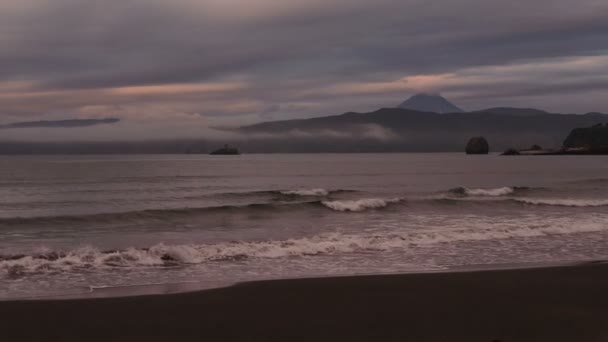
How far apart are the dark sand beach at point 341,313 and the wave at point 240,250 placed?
3.79 m

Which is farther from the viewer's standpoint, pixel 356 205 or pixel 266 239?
pixel 356 205

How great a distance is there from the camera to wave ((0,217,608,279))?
40.8ft

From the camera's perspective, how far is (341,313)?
307 inches

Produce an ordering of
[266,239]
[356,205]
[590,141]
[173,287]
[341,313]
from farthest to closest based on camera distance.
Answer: [590,141] < [356,205] < [266,239] < [173,287] < [341,313]

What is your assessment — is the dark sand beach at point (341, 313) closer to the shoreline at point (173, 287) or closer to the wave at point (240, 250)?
the shoreline at point (173, 287)

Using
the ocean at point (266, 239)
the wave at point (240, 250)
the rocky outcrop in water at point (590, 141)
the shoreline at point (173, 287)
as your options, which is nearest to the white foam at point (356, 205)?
the ocean at point (266, 239)

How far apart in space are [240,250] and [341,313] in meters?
A: 6.92

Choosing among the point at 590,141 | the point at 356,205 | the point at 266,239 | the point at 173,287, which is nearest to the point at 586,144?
the point at 590,141

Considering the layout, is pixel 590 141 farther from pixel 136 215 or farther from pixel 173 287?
pixel 173 287

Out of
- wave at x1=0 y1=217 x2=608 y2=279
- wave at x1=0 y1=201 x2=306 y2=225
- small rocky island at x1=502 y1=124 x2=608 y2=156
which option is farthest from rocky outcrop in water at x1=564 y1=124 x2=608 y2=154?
wave at x1=0 y1=217 x2=608 y2=279

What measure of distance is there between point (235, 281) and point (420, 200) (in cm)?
2104

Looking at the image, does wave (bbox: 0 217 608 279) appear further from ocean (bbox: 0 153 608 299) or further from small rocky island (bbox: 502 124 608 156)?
small rocky island (bbox: 502 124 608 156)

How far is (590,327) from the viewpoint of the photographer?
7109 millimetres

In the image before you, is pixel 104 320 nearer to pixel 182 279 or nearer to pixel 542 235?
pixel 182 279
